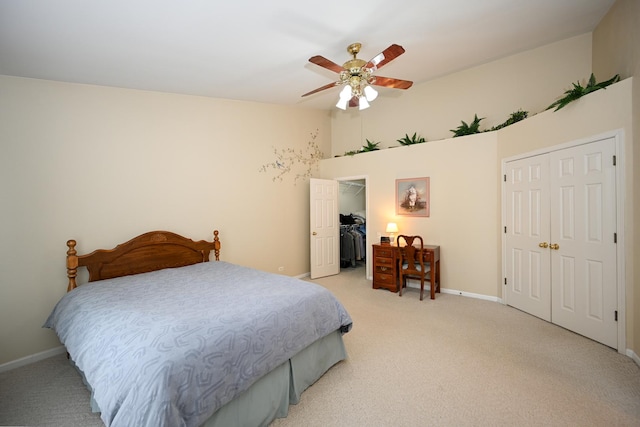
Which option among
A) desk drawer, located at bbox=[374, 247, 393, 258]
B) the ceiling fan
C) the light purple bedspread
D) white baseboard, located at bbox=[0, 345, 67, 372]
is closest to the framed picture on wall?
desk drawer, located at bbox=[374, 247, 393, 258]

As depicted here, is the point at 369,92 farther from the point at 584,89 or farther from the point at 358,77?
the point at 584,89

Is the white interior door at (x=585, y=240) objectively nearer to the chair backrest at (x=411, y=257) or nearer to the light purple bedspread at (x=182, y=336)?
the chair backrest at (x=411, y=257)

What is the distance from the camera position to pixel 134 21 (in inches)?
94.7

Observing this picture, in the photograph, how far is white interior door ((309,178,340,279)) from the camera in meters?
5.41

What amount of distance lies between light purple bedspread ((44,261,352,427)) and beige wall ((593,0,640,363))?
255 cm

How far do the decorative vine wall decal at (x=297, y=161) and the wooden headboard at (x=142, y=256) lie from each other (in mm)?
1633

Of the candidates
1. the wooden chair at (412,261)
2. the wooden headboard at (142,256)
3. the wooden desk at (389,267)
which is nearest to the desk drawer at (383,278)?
the wooden desk at (389,267)

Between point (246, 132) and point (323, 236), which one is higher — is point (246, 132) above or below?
above

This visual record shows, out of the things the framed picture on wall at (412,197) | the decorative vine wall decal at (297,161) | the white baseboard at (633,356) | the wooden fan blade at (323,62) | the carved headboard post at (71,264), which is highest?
the wooden fan blade at (323,62)

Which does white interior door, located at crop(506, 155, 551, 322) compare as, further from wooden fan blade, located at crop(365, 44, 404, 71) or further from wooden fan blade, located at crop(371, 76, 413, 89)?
wooden fan blade, located at crop(365, 44, 404, 71)

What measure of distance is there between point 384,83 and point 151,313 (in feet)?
9.79

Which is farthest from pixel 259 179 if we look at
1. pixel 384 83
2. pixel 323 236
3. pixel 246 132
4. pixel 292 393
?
pixel 292 393

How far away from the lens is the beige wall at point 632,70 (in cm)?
241

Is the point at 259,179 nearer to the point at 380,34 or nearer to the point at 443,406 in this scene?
the point at 380,34
